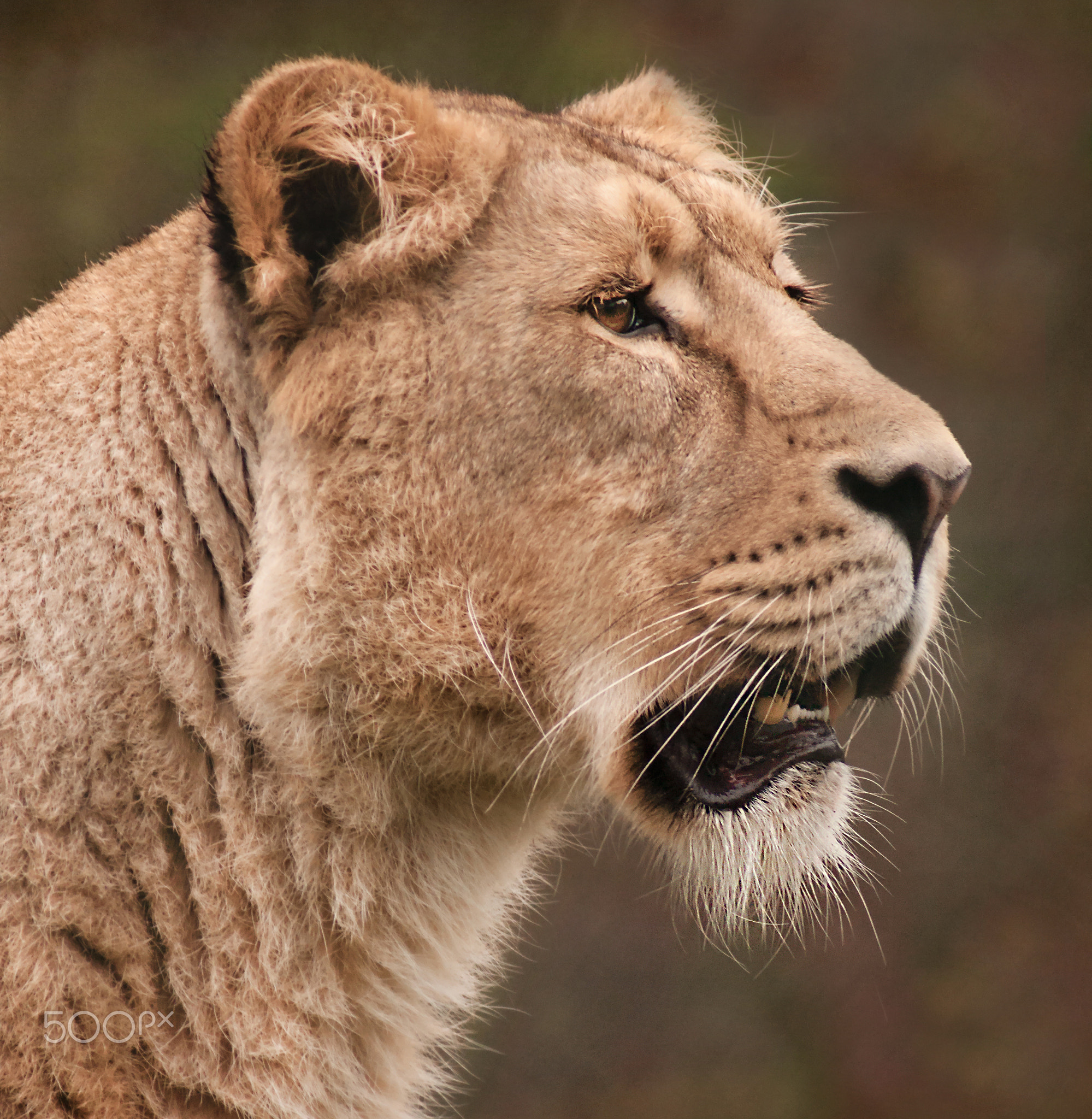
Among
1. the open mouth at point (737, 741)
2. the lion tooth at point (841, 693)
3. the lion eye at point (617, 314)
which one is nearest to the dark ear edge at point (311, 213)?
the lion eye at point (617, 314)

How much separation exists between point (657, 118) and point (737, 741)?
1.71 meters

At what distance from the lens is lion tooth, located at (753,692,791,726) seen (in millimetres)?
2535

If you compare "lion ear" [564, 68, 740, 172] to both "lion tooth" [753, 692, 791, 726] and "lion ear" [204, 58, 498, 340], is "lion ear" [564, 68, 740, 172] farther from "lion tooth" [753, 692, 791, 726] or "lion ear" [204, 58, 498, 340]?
"lion tooth" [753, 692, 791, 726]

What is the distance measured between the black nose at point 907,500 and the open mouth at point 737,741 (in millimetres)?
293

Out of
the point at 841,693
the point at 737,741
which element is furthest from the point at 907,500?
the point at 737,741

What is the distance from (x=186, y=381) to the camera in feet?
7.85

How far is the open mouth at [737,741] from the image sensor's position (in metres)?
2.53

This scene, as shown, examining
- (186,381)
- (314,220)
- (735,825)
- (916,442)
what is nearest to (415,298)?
(314,220)

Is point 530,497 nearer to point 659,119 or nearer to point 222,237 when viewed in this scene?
point 222,237

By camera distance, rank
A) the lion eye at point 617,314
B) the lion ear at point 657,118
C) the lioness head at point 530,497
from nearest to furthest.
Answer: the lioness head at point 530,497
the lion eye at point 617,314
the lion ear at point 657,118

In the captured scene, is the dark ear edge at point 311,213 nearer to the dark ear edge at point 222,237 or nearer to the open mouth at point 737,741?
→ the dark ear edge at point 222,237

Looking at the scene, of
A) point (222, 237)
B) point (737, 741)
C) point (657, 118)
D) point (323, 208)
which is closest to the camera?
point (222, 237)

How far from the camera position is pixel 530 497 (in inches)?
94.5

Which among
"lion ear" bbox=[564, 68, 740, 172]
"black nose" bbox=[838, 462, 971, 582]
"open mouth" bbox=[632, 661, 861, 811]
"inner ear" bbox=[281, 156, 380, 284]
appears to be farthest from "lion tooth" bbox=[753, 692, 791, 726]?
"lion ear" bbox=[564, 68, 740, 172]
